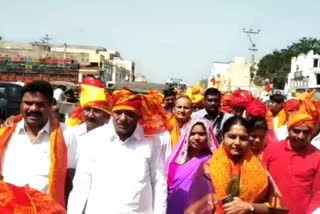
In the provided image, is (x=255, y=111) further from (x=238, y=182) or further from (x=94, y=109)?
(x=238, y=182)

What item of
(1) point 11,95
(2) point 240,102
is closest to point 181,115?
(2) point 240,102

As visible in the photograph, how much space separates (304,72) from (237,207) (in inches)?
3252

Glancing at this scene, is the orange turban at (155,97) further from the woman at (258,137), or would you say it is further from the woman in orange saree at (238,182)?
the woman at (258,137)

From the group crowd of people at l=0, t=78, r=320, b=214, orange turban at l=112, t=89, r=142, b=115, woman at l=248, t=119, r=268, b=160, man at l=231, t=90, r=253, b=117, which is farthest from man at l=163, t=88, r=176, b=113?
orange turban at l=112, t=89, r=142, b=115

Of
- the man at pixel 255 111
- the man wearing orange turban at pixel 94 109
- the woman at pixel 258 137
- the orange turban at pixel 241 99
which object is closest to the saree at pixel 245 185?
the woman at pixel 258 137

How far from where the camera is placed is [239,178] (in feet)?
14.8

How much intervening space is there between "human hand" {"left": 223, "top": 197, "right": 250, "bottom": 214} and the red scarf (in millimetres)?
1150

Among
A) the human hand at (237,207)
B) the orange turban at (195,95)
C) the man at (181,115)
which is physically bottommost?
the human hand at (237,207)

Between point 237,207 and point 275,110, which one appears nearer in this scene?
point 237,207

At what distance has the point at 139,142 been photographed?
468 centimetres

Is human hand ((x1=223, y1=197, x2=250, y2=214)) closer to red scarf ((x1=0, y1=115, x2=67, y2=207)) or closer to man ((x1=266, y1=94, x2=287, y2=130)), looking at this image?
red scarf ((x1=0, y1=115, x2=67, y2=207))

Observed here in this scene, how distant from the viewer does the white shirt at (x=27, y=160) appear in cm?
432

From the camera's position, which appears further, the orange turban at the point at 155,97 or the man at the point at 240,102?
the man at the point at 240,102

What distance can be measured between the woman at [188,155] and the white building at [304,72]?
251 feet
